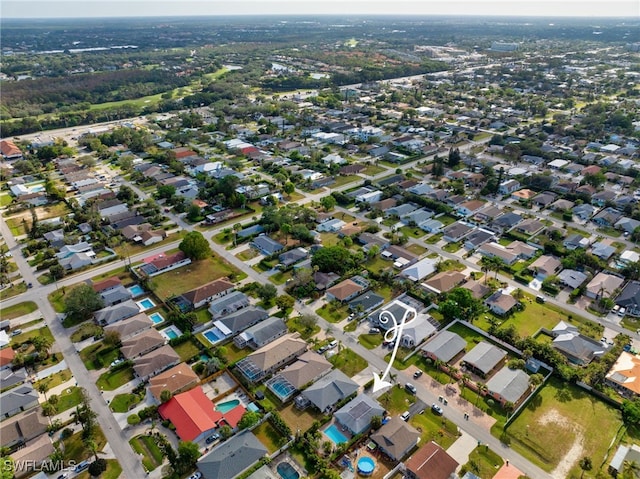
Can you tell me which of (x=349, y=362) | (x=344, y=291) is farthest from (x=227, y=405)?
(x=344, y=291)

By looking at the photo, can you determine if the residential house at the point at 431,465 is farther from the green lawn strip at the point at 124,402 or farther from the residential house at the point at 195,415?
the green lawn strip at the point at 124,402

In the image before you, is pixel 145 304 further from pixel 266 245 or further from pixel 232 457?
pixel 232 457

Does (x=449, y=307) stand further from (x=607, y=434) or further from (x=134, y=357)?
(x=134, y=357)

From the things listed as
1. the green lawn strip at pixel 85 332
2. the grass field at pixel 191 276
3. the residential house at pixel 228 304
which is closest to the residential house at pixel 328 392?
the residential house at pixel 228 304

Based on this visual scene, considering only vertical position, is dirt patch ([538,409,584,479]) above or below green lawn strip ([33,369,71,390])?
below

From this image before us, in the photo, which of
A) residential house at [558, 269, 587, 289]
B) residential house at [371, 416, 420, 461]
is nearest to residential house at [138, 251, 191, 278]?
residential house at [371, 416, 420, 461]

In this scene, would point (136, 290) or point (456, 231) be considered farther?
point (456, 231)

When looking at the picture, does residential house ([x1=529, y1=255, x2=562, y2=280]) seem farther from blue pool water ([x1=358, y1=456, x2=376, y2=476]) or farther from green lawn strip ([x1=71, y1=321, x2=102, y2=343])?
green lawn strip ([x1=71, y1=321, x2=102, y2=343])
